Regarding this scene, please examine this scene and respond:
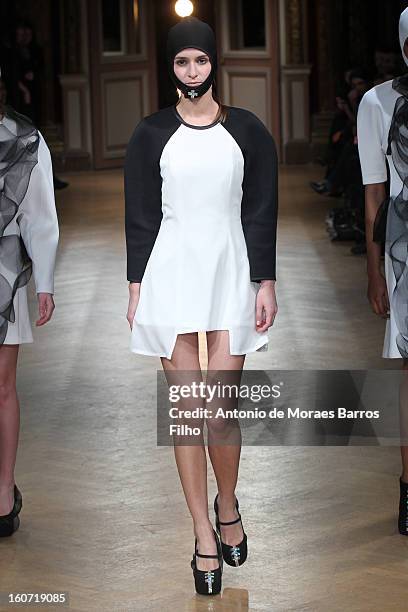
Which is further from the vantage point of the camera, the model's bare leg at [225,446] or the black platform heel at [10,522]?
the black platform heel at [10,522]

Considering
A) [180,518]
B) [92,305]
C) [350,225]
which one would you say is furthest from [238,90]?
[180,518]

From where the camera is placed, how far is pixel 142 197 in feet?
12.1

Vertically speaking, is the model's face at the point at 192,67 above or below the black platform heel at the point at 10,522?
above

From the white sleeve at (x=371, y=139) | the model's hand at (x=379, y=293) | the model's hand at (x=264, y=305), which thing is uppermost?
the white sleeve at (x=371, y=139)

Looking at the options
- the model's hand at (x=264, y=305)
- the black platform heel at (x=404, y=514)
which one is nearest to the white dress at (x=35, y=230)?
the model's hand at (x=264, y=305)

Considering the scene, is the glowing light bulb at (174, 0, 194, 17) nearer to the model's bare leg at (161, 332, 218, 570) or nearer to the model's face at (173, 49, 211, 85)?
the model's face at (173, 49, 211, 85)

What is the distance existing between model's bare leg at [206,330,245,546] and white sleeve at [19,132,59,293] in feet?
2.10

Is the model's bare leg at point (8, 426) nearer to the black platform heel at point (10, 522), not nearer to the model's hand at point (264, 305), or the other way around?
the black platform heel at point (10, 522)

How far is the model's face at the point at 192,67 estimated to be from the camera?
3.61 metres

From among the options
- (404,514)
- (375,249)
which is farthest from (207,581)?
(375,249)

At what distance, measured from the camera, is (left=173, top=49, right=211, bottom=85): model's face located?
3.61 metres

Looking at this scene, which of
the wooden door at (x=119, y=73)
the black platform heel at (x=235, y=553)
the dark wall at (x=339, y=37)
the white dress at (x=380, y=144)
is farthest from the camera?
the wooden door at (x=119, y=73)

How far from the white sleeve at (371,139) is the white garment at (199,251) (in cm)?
53

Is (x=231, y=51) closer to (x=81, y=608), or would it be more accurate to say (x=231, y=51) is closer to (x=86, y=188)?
(x=86, y=188)
